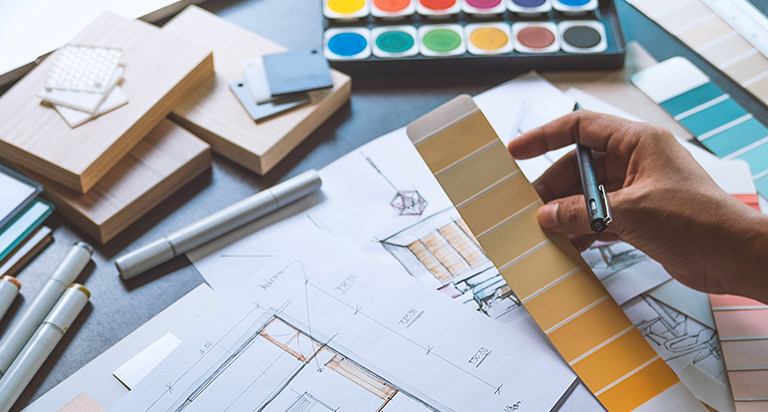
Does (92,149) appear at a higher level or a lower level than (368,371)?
higher

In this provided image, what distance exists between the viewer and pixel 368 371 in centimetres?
70

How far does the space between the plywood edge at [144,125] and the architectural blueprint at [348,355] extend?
0.71 ft

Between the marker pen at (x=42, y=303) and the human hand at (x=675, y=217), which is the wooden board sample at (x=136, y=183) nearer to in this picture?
the marker pen at (x=42, y=303)

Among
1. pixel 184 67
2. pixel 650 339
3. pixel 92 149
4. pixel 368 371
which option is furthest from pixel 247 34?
pixel 650 339

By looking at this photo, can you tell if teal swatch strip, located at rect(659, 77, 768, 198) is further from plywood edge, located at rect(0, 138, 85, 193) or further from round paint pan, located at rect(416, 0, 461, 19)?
plywood edge, located at rect(0, 138, 85, 193)

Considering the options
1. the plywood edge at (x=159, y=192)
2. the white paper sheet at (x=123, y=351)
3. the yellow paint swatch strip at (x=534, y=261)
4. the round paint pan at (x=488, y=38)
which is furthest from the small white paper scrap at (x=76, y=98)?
the round paint pan at (x=488, y=38)

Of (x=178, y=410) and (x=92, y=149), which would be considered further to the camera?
(x=92, y=149)

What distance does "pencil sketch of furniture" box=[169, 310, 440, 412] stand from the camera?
68 centimetres

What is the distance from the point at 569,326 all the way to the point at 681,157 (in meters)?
0.21

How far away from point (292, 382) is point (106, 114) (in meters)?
0.39

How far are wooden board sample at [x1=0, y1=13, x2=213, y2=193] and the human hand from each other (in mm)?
454

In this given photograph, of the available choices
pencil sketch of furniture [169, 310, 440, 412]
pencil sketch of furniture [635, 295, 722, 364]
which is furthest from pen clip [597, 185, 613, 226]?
pencil sketch of furniture [169, 310, 440, 412]

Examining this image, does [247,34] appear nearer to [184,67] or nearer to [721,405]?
[184,67]

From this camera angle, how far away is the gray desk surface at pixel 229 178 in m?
0.75
